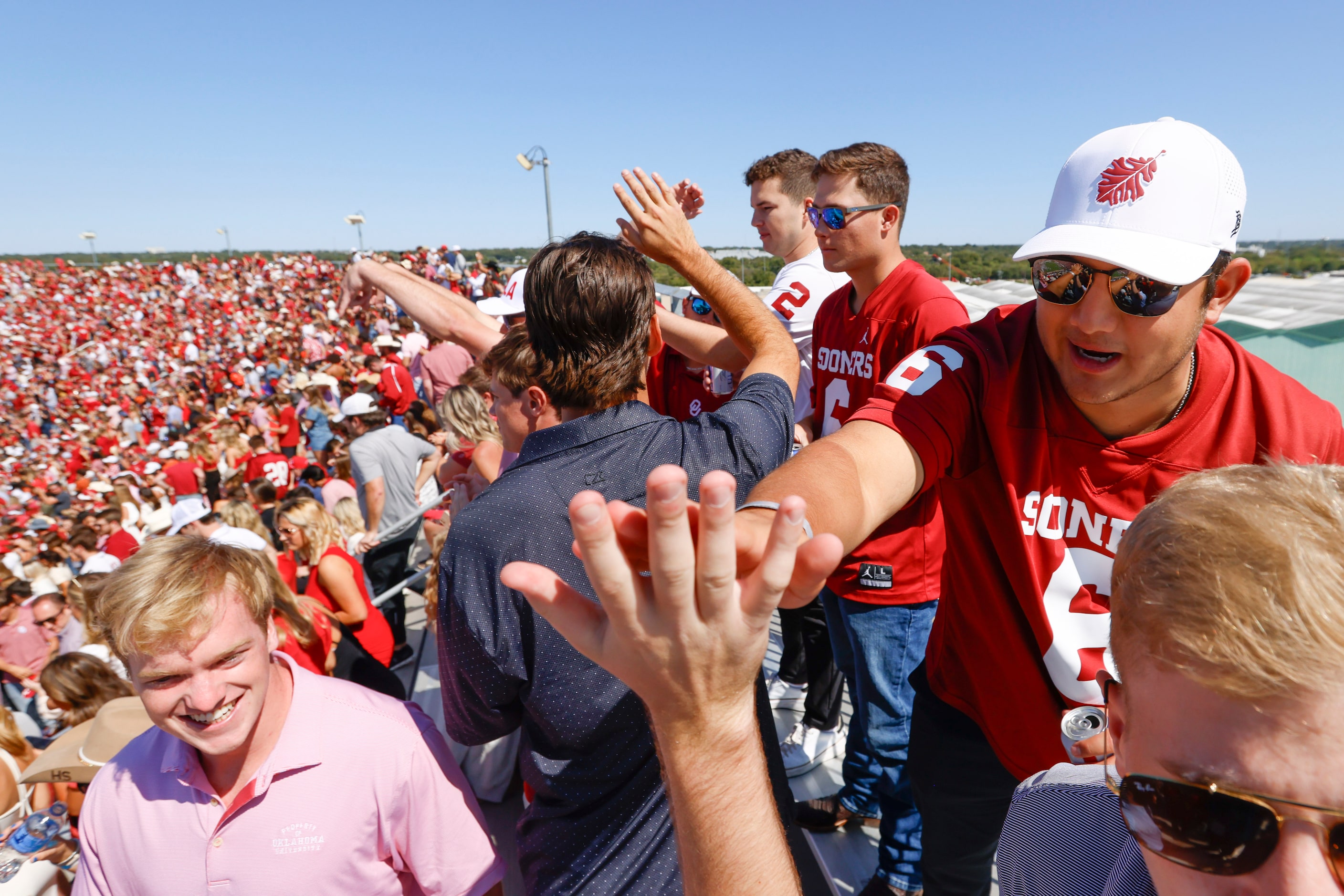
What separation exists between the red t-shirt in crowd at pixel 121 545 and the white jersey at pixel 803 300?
28.7ft

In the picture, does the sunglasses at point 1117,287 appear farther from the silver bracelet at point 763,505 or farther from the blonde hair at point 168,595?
the blonde hair at point 168,595

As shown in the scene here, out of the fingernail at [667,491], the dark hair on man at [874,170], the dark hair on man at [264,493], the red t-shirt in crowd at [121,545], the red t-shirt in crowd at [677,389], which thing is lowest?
the red t-shirt in crowd at [121,545]

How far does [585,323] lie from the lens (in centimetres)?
176

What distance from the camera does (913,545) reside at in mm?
2576

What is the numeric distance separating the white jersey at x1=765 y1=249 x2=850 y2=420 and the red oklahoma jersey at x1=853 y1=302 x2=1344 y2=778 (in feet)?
5.45

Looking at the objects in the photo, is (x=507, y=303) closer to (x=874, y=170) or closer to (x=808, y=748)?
(x=874, y=170)

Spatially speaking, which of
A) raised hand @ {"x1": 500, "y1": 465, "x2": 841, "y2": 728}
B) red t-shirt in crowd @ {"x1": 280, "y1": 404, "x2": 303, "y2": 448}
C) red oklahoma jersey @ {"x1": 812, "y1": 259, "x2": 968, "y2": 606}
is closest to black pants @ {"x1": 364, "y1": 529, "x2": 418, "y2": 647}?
red oklahoma jersey @ {"x1": 812, "y1": 259, "x2": 968, "y2": 606}

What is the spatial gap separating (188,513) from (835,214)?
589 cm

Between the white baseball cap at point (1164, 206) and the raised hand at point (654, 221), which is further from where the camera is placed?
the raised hand at point (654, 221)

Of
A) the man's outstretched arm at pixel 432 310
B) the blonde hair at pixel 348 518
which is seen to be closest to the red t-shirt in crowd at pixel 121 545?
the blonde hair at pixel 348 518

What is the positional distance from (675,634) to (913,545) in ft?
6.83

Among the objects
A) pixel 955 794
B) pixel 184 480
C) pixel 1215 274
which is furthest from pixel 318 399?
pixel 1215 274

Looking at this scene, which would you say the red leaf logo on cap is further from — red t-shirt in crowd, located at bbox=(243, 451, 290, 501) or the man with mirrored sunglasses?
red t-shirt in crowd, located at bbox=(243, 451, 290, 501)

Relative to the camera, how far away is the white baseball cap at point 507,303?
10.6 ft
